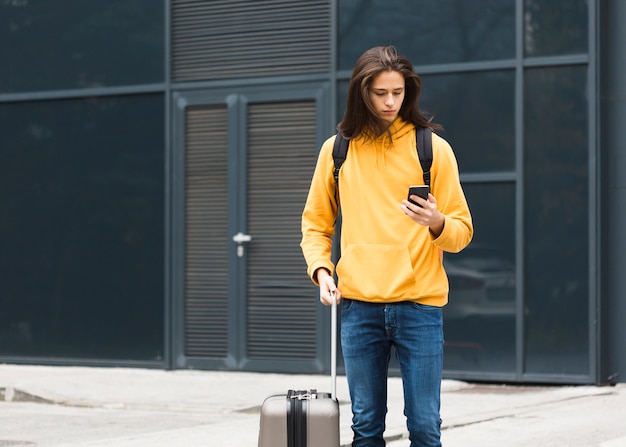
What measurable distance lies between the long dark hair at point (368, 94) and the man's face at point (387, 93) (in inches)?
0.6

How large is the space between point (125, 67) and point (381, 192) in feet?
27.6

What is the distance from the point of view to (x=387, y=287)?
443cm

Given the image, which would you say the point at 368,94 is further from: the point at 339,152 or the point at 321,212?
the point at 321,212

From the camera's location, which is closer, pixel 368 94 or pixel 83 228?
pixel 368 94

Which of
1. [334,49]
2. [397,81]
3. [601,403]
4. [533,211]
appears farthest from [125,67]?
[397,81]

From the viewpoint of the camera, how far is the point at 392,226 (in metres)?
4.46

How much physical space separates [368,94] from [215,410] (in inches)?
222

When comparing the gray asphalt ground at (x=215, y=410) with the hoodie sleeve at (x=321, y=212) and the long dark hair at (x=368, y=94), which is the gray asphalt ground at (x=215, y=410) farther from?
the long dark hair at (x=368, y=94)

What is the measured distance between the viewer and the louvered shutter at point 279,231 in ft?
38.5

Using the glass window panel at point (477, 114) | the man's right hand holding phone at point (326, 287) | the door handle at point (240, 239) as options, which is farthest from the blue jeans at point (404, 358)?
the door handle at point (240, 239)

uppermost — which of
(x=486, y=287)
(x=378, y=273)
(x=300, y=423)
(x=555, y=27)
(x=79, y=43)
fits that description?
(x=79, y=43)

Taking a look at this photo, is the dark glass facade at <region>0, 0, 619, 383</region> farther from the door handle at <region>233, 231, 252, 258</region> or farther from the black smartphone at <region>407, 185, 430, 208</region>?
the black smartphone at <region>407, 185, 430, 208</region>

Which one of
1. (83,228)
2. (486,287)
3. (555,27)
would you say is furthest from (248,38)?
(486,287)

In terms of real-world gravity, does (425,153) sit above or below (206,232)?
above
